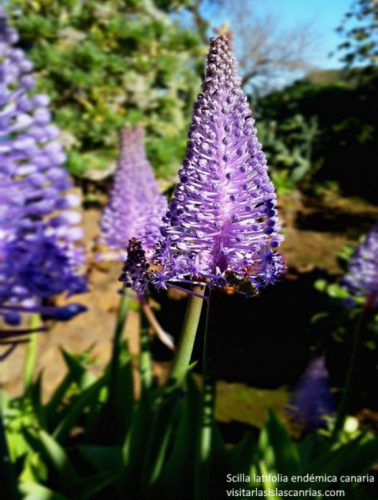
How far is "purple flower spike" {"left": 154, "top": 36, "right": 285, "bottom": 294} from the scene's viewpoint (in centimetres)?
42

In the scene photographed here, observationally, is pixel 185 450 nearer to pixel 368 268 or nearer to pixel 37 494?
pixel 37 494

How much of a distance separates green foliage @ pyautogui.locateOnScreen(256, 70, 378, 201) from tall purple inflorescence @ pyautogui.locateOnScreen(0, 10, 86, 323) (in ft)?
25.1

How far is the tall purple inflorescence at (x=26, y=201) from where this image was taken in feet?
3.18

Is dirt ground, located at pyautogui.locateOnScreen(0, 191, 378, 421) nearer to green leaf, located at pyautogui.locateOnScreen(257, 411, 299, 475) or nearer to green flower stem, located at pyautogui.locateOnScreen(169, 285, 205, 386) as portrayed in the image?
green leaf, located at pyautogui.locateOnScreen(257, 411, 299, 475)

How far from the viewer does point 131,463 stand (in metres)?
2.14

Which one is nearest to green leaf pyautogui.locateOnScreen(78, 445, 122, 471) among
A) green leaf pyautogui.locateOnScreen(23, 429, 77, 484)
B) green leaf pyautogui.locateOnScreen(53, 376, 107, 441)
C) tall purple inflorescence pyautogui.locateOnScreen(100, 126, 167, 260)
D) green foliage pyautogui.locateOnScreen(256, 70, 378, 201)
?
green leaf pyautogui.locateOnScreen(23, 429, 77, 484)

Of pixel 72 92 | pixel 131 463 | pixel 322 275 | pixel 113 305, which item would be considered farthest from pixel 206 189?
pixel 72 92

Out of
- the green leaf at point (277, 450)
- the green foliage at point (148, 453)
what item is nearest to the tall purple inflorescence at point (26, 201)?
the green foliage at point (148, 453)

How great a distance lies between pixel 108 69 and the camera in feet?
25.9

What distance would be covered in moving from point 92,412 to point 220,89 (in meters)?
2.97

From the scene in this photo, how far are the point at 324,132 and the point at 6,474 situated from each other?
13978mm

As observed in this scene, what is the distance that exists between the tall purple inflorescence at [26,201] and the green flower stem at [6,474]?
0.28 meters

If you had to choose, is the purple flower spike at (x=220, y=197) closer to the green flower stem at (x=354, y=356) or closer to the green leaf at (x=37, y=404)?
the green flower stem at (x=354, y=356)

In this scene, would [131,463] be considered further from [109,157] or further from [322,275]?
[109,157]
